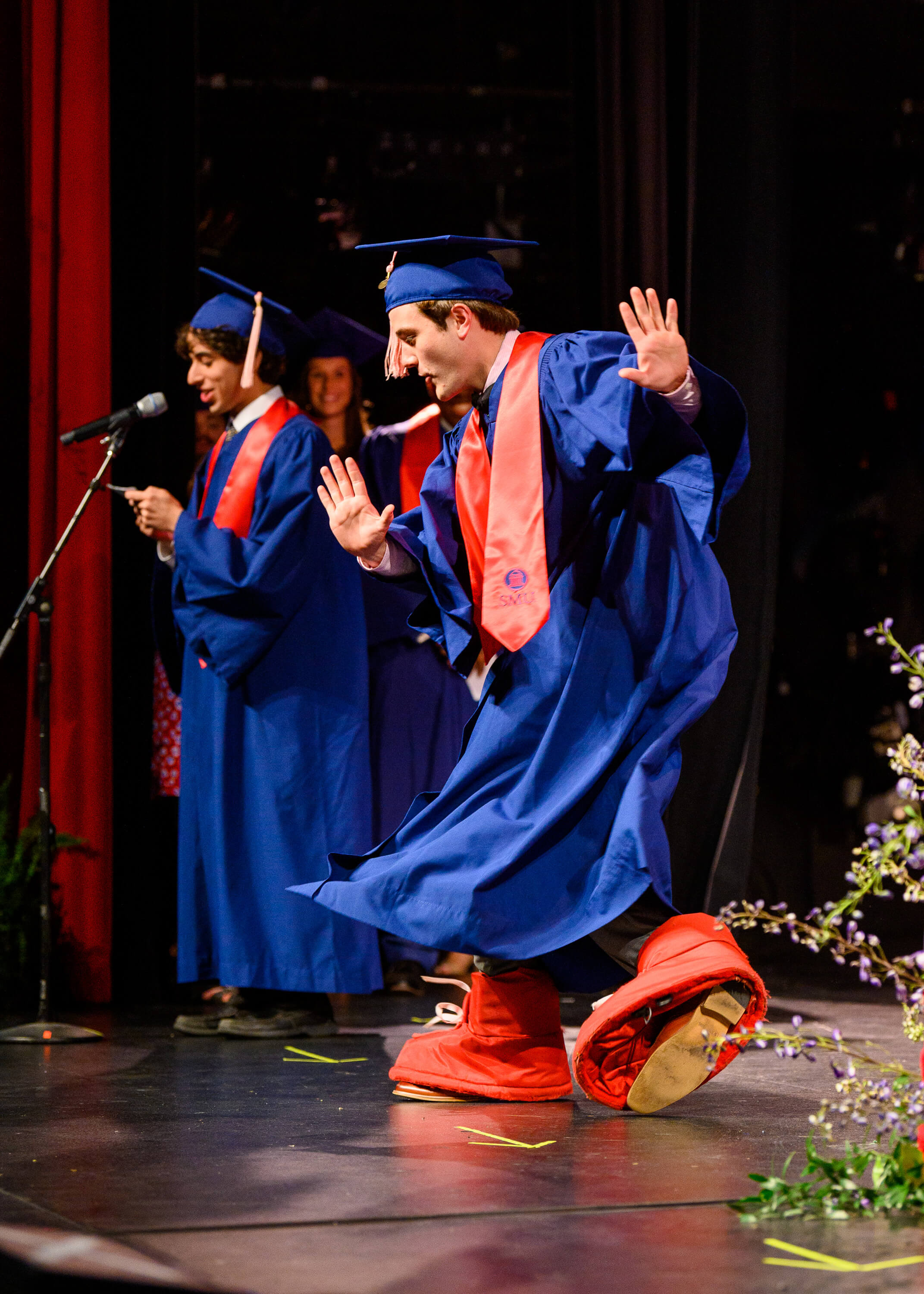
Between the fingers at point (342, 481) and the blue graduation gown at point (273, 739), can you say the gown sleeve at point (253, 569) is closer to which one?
the blue graduation gown at point (273, 739)

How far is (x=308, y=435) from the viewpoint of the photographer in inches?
158

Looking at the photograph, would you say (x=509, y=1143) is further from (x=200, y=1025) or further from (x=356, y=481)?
(x=200, y=1025)

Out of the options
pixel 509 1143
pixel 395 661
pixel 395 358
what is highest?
pixel 395 358

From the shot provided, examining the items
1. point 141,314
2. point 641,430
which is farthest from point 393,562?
point 141,314

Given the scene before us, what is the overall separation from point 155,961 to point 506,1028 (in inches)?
82.1

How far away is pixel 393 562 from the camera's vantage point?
3.03m

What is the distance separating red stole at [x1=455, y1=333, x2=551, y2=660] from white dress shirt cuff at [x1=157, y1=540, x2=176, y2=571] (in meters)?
1.35

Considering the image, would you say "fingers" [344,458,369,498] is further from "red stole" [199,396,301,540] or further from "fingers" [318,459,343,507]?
"red stole" [199,396,301,540]

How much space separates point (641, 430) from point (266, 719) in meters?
1.61

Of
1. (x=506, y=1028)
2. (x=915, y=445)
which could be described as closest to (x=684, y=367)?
(x=506, y=1028)

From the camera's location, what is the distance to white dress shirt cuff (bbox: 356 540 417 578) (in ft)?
9.87

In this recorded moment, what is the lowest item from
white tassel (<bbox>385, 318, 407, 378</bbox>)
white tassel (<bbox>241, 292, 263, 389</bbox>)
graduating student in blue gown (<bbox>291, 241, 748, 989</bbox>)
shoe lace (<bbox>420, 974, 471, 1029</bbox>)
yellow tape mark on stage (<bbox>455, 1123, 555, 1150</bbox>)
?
shoe lace (<bbox>420, 974, 471, 1029</bbox>)

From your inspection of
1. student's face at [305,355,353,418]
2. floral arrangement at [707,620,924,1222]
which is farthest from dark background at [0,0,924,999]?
floral arrangement at [707,620,924,1222]

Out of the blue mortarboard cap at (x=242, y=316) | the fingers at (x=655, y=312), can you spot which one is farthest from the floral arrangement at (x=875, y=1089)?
the blue mortarboard cap at (x=242, y=316)
